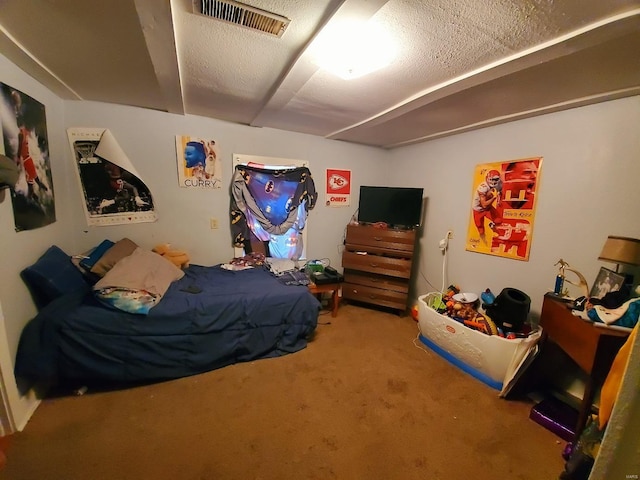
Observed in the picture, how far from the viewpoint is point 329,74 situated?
170cm

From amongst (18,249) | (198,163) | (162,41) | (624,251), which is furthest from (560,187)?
(18,249)

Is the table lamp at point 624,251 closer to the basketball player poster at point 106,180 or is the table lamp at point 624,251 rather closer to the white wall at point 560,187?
the white wall at point 560,187

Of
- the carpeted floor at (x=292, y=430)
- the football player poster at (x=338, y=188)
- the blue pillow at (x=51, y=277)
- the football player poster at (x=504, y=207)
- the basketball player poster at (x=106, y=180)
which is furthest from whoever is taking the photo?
the football player poster at (x=338, y=188)

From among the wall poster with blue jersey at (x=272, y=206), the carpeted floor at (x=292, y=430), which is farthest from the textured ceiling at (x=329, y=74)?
the carpeted floor at (x=292, y=430)

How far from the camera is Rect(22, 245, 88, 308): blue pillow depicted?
1.76 meters

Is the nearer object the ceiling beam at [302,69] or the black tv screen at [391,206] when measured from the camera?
the ceiling beam at [302,69]

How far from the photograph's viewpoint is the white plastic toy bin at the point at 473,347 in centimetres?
191

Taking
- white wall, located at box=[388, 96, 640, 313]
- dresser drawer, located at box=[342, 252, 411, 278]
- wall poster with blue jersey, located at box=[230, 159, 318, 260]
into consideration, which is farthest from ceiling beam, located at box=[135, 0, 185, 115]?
white wall, located at box=[388, 96, 640, 313]

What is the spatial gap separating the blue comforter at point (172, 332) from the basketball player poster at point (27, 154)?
24.4 inches

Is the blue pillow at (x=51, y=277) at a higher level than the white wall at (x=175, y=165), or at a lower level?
lower

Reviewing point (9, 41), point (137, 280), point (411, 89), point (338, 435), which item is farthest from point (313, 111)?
point (338, 435)

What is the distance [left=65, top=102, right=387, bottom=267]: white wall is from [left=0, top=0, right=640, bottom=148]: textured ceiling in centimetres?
20

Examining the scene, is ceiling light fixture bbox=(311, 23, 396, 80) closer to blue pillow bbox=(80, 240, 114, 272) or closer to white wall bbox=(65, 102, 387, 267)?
white wall bbox=(65, 102, 387, 267)

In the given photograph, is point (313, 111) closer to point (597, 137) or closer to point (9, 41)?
point (9, 41)
